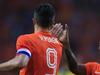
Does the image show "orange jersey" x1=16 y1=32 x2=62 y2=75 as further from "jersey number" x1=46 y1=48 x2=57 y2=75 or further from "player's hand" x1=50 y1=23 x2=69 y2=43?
"player's hand" x1=50 y1=23 x2=69 y2=43

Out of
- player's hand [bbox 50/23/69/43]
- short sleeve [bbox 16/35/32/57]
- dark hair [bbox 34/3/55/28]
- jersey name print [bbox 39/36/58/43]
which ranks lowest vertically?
short sleeve [bbox 16/35/32/57]

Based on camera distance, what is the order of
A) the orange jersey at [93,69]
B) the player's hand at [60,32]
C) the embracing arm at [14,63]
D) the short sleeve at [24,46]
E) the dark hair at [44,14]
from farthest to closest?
the orange jersey at [93,69], the player's hand at [60,32], the dark hair at [44,14], the short sleeve at [24,46], the embracing arm at [14,63]

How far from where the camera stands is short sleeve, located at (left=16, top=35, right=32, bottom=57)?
438 cm

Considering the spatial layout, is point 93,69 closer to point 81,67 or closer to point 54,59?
point 81,67

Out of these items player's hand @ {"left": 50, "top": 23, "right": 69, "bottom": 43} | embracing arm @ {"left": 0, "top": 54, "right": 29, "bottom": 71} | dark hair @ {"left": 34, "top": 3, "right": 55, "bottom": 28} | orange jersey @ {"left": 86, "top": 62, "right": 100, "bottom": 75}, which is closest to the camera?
embracing arm @ {"left": 0, "top": 54, "right": 29, "bottom": 71}

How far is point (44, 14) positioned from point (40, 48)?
297 mm

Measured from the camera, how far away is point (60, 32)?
5.11m

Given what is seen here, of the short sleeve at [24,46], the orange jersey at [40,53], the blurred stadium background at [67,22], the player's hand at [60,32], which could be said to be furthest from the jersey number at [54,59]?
the blurred stadium background at [67,22]

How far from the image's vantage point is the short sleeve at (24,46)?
4375 mm

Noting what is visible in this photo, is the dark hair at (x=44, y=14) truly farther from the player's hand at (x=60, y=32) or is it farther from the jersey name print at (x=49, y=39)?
the player's hand at (x=60, y=32)

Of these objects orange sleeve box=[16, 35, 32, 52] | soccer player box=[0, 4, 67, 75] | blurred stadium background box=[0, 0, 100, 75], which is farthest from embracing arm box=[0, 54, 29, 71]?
blurred stadium background box=[0, 0, 100, 75]

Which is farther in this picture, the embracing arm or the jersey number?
the jersey number

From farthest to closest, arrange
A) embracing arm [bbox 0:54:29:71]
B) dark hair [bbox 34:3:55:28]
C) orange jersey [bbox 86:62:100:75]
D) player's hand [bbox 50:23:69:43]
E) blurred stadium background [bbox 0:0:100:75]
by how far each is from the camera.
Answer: blurred stadium background [bbox 0:0:100:75] → orange jersey [bbox 86:62:100:75] → player's hand [bbox 50:23:69:43] → dark hair [bbox 34:3:55:28] → embracing arm [bbox 0:54:29:71]

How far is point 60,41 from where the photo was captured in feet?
17.2
